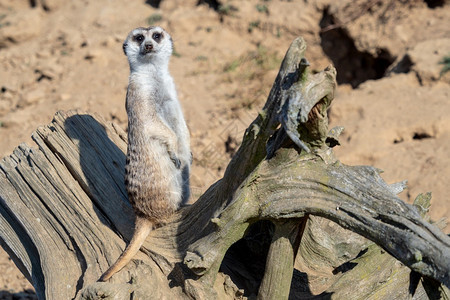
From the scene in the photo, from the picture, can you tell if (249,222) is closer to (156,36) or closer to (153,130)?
(153,130)

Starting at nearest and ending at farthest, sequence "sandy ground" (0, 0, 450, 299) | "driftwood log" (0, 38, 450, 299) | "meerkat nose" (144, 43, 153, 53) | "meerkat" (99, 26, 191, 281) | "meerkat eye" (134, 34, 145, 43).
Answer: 1. "driftwood log" (0, 38, 450, 299)
2. "meerkat" (99, 26, 191, 281)
3. "meerkat nose" (144, 43, 153, 53)
4. "meerkat eye" (134, 34, 145, 43)
5. "sandy ground" (0, 0, 450, 299)

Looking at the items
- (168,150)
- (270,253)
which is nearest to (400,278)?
(270,253)

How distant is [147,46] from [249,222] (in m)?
1.88

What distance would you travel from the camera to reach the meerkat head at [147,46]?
3918mm

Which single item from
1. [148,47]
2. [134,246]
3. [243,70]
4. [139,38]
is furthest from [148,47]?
[243,70]

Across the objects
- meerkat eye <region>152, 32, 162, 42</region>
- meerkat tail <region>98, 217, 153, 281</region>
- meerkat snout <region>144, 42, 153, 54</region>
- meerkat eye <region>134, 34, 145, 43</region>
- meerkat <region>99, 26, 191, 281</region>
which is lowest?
meerkat tail <region>98, 217, 153, 281</region>

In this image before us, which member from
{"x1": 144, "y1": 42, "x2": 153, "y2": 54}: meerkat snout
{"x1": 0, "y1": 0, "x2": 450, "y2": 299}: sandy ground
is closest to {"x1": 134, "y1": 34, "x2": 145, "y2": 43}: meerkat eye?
{"x1": 144, "y1": 42, "x2": 153, "y2": 54}: meerkat snout

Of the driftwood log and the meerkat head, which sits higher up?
the meerkat head

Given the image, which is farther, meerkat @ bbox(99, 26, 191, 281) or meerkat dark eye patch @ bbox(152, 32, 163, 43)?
meerkat dark eye patch @ bbox(152, 32, 163, 43)

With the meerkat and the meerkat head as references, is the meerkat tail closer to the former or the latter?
the meerkat

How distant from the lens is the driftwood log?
2.18 meters

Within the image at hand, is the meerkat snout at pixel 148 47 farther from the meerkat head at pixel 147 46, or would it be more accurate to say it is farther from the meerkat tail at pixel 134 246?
the meerkat tail at pixel 134 246

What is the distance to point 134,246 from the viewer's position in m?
3.07

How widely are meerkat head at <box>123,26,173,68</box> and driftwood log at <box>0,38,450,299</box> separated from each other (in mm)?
582
